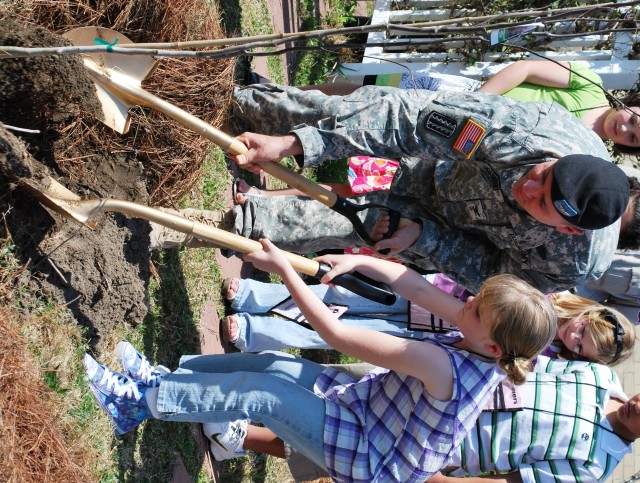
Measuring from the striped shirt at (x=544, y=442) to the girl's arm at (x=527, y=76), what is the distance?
1.47 metres

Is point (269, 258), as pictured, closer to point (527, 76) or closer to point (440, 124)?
point (440, 124)

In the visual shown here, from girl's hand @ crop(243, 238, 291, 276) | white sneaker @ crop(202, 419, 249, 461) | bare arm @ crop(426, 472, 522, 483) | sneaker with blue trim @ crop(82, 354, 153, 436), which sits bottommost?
white sneaker @ crop(202, 419, 249, 461)

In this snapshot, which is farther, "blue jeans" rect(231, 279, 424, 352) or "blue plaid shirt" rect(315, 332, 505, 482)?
"blue jeans" rect(231, 279, 424, 352)

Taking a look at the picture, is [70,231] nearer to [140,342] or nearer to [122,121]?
[122,121]

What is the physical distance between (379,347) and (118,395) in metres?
1.08

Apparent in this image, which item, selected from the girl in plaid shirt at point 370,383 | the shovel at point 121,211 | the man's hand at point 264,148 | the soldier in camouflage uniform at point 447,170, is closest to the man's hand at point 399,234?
the soldier in camouflage uniform at point 447,170

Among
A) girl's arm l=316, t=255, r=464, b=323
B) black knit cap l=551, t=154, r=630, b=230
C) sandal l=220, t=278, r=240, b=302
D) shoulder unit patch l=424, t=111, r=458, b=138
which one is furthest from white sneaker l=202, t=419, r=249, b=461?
black knit cap l=551, t=154, r=630, b=230

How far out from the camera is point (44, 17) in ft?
7.99

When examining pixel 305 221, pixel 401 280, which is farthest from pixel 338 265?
pixel 305 221

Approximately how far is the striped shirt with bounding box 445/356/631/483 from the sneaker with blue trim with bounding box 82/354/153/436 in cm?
125

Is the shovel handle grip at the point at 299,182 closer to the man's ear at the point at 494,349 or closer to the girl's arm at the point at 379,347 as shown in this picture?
the girl's arm at the point at 379,347

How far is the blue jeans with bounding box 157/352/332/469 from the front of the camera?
7.88 ft

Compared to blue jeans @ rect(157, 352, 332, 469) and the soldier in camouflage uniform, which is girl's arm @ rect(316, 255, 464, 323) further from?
blue jeans @ rect(157, 352, 332, 469)

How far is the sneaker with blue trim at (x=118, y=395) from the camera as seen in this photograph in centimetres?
251
